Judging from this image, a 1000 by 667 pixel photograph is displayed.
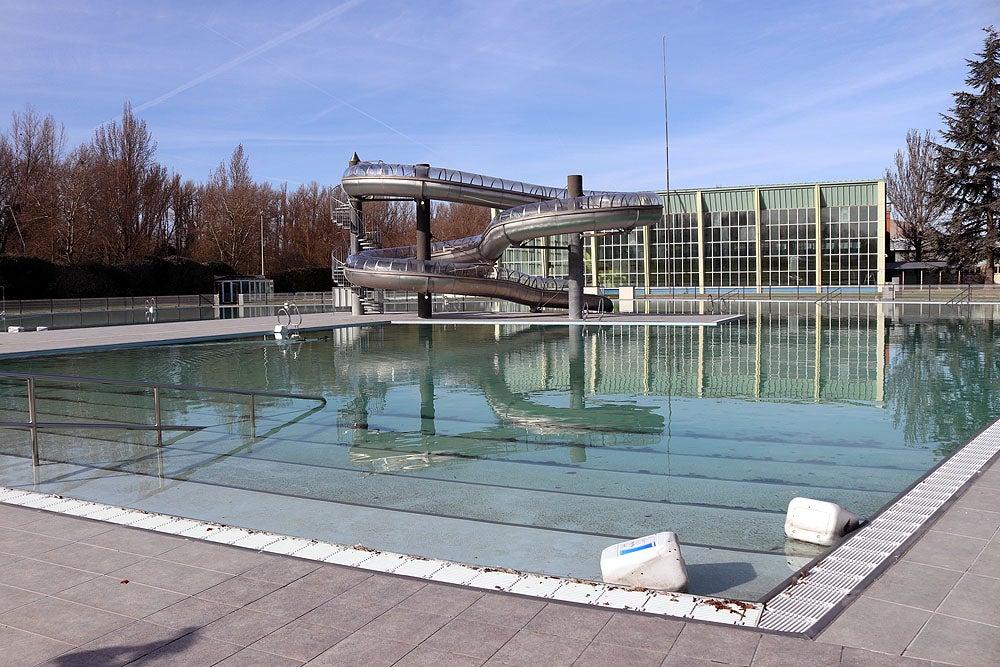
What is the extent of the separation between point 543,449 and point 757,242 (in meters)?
58.0

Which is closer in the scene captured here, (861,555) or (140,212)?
(861,555)

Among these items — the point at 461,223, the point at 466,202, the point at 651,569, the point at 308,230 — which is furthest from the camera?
the point at 461,223

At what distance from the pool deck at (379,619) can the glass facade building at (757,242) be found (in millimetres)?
55690

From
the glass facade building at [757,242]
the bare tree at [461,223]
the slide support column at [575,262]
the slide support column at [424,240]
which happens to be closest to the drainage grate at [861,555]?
the slide support column at [575,262]

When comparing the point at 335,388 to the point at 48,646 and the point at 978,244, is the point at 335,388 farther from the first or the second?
the point at 978,244

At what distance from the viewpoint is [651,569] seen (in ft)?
15.2

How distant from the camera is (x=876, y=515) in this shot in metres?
5.98

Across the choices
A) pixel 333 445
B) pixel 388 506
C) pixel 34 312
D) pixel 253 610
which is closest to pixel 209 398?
pixel 333 445

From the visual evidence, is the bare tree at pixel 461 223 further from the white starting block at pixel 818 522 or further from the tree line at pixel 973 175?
the white starting block at pixel 818 522

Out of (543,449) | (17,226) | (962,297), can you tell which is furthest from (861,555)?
(17,226)

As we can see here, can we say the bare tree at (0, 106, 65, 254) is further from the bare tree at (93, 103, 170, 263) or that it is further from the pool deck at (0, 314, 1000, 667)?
the pool deck at (0, 314, 1000, 667)

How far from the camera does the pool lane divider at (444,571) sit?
13.8 feet

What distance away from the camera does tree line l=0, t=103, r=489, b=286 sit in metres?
54.4

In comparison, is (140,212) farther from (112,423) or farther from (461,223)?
(112,423)
